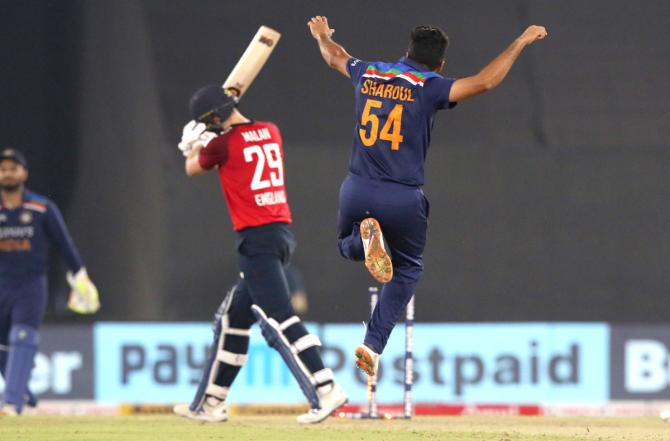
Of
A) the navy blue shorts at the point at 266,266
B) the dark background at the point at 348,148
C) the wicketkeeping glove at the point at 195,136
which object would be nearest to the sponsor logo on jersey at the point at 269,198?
the navy blue shorts at the point at 266,266

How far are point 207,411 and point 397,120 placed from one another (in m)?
2.10

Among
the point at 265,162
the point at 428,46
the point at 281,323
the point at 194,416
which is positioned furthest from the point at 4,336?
the point at 428,46

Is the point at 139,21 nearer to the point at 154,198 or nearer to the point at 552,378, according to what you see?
the point at 154,198

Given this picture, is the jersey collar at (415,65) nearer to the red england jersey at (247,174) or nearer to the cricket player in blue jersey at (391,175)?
the cricket player in blue jersey at (391,175)

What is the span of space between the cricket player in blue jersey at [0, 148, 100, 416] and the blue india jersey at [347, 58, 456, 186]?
9.15 feet

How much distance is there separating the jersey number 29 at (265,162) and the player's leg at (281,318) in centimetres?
22

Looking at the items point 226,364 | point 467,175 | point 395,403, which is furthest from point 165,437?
point 467,175

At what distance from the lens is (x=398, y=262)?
7.09 meters

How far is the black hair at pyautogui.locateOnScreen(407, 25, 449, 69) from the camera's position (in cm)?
702

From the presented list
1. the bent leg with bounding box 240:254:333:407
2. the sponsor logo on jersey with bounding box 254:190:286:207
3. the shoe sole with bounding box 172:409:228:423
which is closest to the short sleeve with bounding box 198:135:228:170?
the sponsor logo on jersey with bounding box 254:190:286:207

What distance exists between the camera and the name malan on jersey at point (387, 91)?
6.95m

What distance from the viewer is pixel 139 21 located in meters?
11.2

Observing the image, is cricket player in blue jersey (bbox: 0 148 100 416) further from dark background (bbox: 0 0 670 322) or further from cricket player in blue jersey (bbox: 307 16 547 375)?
cricket player in blue jersey (bbox: 307 16 547 375)

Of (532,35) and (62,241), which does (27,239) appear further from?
(532,35)
